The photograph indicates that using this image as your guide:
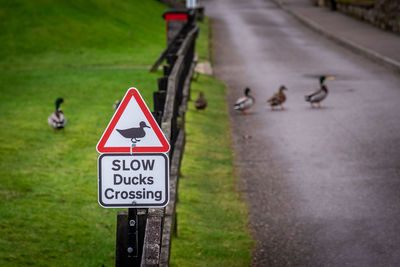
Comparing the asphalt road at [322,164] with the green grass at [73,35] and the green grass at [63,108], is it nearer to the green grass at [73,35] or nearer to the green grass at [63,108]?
the green grass at [63,108]

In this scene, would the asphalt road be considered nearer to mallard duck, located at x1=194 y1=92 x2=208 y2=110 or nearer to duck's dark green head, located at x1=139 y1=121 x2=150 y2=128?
mallard duck, located at x1=194 y1=92 x2=208 y2=110

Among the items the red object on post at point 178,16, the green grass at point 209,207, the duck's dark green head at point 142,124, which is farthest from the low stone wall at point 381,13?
the duck's dark green head at point 142,124

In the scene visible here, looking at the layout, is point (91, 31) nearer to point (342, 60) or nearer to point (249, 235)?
point (342, 60)

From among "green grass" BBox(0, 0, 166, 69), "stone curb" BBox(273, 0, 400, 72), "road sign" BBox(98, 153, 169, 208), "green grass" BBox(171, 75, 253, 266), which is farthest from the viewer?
"green grass" BBox(0, 0, 166, 69)

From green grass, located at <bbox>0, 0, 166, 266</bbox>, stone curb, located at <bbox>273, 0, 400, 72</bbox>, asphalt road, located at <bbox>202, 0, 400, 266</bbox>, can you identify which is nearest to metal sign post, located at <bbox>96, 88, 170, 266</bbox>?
green grass, located at <bbox>0, 0, 166, 266</bbox>

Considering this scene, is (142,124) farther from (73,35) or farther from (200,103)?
(73,35)

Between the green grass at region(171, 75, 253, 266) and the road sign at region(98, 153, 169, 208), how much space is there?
2.50m

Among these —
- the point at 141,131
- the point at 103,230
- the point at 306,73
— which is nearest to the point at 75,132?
the point at 103,230

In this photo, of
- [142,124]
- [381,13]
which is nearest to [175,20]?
[381,13]

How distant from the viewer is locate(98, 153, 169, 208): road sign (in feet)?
17.5

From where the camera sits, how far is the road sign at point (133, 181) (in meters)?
5.33

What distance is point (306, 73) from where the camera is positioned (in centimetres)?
2366

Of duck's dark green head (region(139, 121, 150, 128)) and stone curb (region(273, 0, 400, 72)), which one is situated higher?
duck's dark green head (region(139, 121, 150, 128))

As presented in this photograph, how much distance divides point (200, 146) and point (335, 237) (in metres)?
5.01
